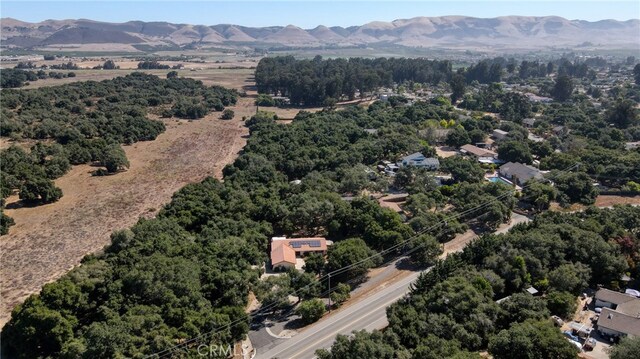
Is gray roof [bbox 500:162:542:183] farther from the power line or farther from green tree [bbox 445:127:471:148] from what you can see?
green tree [bbox 445:127:471:148]

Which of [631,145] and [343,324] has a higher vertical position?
[631,145]

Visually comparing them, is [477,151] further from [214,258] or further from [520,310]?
[214,258]

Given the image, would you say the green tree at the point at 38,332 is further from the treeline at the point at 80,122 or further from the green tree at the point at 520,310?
the green tree at the point at 520,310

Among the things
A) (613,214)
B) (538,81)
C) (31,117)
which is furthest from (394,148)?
(538,81)

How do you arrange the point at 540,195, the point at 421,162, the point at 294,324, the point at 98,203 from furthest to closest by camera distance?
the point at 421,162 < the point at 98,203 < the point at 540,195 < the point at 294,324

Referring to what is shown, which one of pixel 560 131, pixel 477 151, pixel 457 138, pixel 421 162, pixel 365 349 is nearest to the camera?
pixel 365 349

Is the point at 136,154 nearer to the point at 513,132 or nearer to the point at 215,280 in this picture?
the point at 215,280

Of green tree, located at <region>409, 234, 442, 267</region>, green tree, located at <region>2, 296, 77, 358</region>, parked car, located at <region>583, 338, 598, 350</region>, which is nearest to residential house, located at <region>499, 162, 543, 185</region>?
green tree, located at <region>409, 234, 442, 267</region>

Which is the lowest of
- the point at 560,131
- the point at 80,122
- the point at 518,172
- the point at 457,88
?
the point at 518,172

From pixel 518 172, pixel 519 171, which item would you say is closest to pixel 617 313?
pixel 518 172
